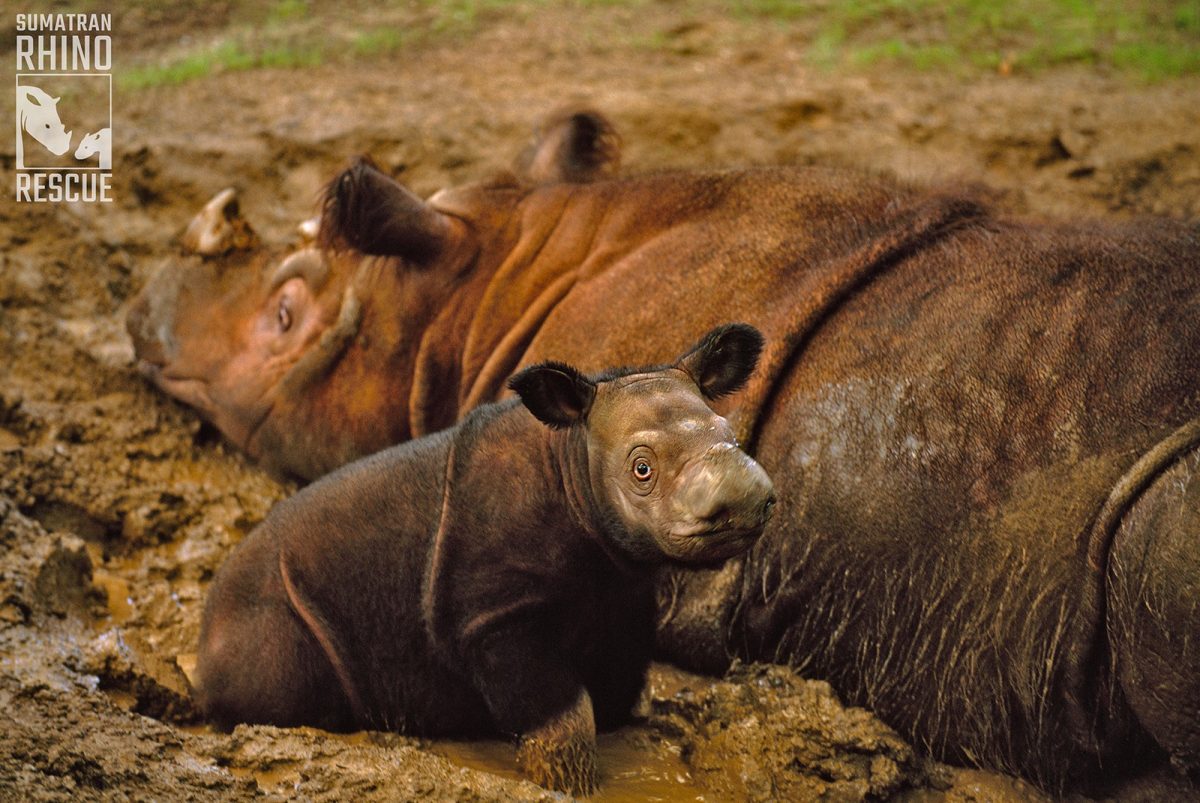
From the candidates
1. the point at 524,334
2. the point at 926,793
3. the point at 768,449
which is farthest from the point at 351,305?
the point at 926,793

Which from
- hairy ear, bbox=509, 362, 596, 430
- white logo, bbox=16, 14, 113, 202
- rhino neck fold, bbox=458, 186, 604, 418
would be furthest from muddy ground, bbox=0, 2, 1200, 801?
rhino neck fold, bbox=458, 186, 604, 418

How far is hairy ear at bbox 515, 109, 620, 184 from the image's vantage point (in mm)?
5805

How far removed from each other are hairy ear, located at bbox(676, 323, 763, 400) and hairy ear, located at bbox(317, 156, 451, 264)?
2.00 m

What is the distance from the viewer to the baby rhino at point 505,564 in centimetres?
332

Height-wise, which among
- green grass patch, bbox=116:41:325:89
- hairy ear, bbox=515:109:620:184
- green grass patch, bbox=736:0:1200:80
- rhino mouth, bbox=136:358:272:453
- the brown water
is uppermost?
green grass patch, bbox=736:0:1200:80

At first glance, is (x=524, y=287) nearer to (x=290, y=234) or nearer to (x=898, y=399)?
(x=898, y=399)

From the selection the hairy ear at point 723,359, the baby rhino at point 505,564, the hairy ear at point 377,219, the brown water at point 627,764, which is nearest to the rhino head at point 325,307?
the hairy ear at point 377,219

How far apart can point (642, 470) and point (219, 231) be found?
135 inches

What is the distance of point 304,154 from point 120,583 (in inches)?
132

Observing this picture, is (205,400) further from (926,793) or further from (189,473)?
(926,793)

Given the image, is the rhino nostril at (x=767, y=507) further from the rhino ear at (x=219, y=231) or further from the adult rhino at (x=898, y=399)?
the rhino ear at (x=219, y=231)

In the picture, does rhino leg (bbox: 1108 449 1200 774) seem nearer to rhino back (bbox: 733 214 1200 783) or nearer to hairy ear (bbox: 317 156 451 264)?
rhino back (bbox: 733 214 1200 783)

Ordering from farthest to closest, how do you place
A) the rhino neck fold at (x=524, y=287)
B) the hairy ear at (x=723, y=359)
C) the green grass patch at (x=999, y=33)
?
1. the green grass patch at (x=999, y=33)
2. the rhino neck fold at (x=524, y=287)
3. the hairy ear at (x=723, y=359)

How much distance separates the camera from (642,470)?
3.31m
